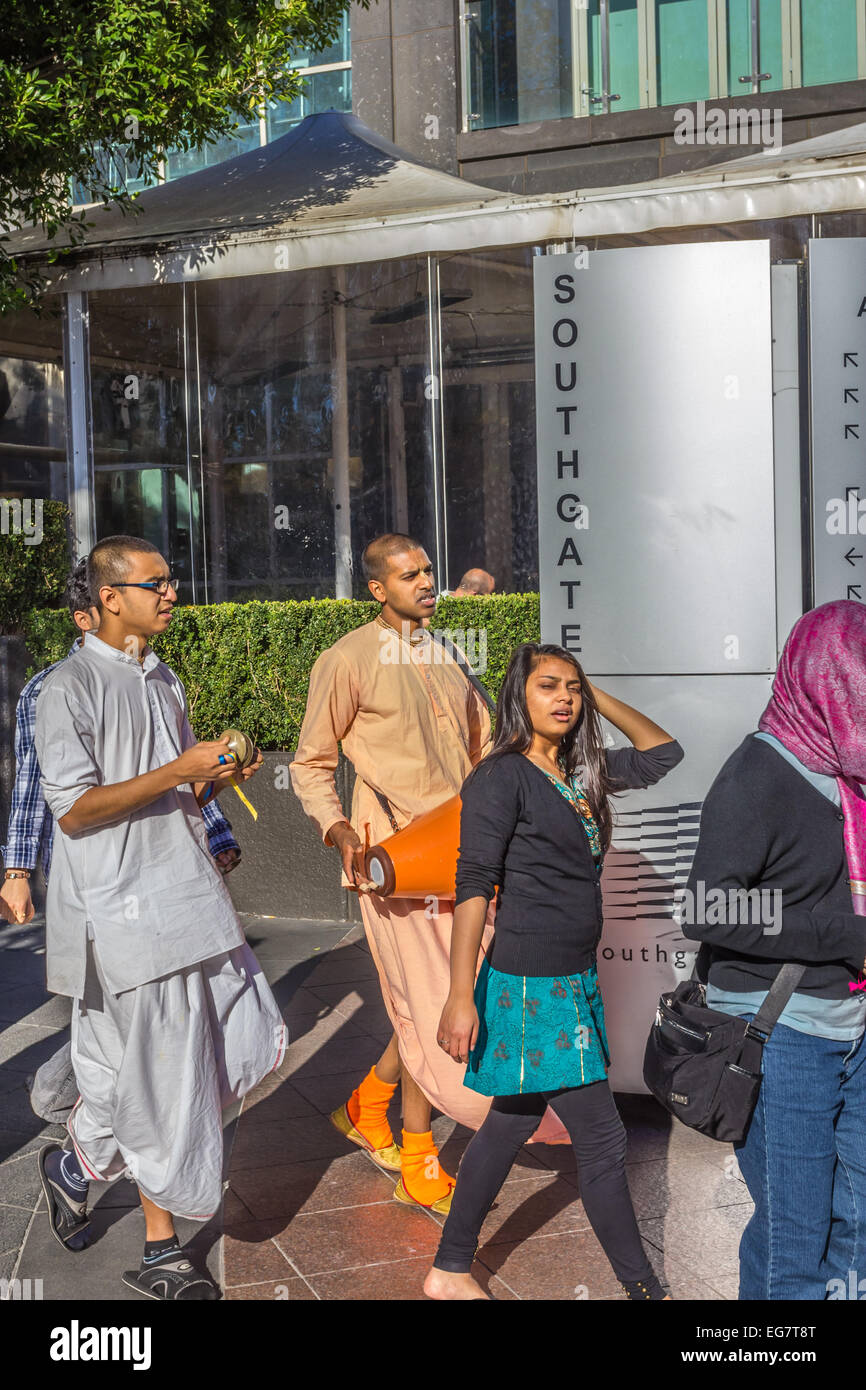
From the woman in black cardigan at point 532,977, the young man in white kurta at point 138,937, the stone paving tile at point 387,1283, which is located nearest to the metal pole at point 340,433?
the young man in white kurta at point 138,937

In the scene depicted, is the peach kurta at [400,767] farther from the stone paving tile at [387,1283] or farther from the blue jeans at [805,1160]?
the blue jeans at [805,1160]

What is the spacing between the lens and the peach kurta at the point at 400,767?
13.7ft

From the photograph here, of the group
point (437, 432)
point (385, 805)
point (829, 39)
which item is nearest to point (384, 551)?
point (385, 805)

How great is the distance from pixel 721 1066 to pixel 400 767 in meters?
1.72

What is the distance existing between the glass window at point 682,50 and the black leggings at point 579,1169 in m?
13.4

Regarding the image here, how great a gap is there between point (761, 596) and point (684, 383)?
0.72 m

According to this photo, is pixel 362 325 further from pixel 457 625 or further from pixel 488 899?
pixel 488 899

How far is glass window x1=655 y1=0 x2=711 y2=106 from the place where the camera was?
47.5 ft

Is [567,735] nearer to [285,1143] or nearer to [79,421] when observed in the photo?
[285,1143]

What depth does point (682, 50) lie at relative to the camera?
14500 millimetres

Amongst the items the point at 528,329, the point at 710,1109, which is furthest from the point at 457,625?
the point at 710,1109

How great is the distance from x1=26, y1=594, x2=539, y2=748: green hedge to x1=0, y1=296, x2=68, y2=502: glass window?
3.34 m

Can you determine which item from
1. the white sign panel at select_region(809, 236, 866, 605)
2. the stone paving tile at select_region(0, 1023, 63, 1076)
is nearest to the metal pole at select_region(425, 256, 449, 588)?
the stone paving tile at select_region(0, 1023, 63, 1076)
